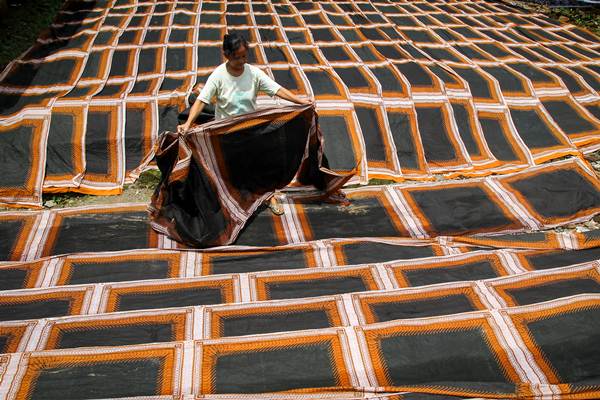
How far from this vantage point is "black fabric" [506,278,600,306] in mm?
2129

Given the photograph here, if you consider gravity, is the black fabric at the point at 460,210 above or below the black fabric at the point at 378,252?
below

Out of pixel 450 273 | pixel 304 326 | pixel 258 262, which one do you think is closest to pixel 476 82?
pixel 450 273

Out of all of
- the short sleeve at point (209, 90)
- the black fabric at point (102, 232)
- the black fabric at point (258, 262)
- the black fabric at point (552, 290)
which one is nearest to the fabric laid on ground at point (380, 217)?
the black fabric at point (102, 232)

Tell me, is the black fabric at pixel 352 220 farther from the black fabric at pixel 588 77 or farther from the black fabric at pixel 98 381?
the black fabric at pixel 588 77

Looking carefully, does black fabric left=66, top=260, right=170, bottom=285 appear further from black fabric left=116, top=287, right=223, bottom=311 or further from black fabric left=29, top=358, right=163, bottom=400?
black fabric left=29, top=358, right=163, bottom=400

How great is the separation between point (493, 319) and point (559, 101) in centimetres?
316

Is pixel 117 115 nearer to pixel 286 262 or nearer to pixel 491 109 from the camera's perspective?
pixel 286 262

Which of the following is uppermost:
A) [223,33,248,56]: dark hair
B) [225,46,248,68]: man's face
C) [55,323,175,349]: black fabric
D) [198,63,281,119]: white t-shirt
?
[223,33,248,56]: dark hair

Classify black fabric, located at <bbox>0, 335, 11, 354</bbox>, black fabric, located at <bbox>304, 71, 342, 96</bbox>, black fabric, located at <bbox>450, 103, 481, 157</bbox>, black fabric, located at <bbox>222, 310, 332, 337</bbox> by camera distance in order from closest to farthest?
black fabric, located at <bbox>0, 335, 11, 354</bbox> < black fabric, located at <bbox>222, 310, 332, 337</bbox> < black fabric, located at <bbox>450, 103, 481, 157</bbox> < black fabric, located at <bbox>304, 71, 342, 96</bbox>

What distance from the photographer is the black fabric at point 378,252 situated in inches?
105

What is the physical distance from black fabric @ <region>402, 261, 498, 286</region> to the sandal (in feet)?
3.23

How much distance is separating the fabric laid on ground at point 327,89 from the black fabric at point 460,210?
353 mm

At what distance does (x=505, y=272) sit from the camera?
2.48m

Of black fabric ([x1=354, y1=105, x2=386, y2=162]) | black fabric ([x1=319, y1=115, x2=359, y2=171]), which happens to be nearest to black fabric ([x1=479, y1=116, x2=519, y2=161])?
black fabric ([x1=354, y1=105, x2=386, y2=162])
